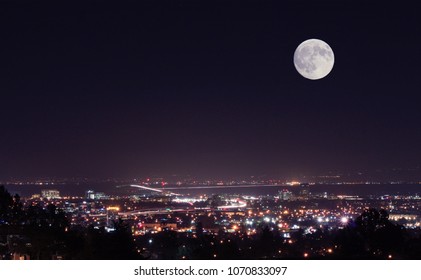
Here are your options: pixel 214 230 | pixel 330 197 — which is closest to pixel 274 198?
pixel 330 197

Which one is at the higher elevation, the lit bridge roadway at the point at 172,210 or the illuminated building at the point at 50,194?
the illuminated building at the point at 50,194

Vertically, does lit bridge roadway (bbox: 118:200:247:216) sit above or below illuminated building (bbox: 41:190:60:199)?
below

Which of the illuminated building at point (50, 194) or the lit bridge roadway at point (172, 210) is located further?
the lit bridge roadway at point (172, 210)

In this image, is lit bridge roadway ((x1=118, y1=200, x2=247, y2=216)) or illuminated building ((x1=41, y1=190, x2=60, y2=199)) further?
lit bridge roadway ((x1=118, y1=200, x2=247, y2=216))

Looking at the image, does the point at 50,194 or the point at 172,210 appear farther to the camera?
the point at 172,210

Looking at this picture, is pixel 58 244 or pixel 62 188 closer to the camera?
pixel 58 244

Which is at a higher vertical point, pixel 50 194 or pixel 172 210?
pixel 50 194
